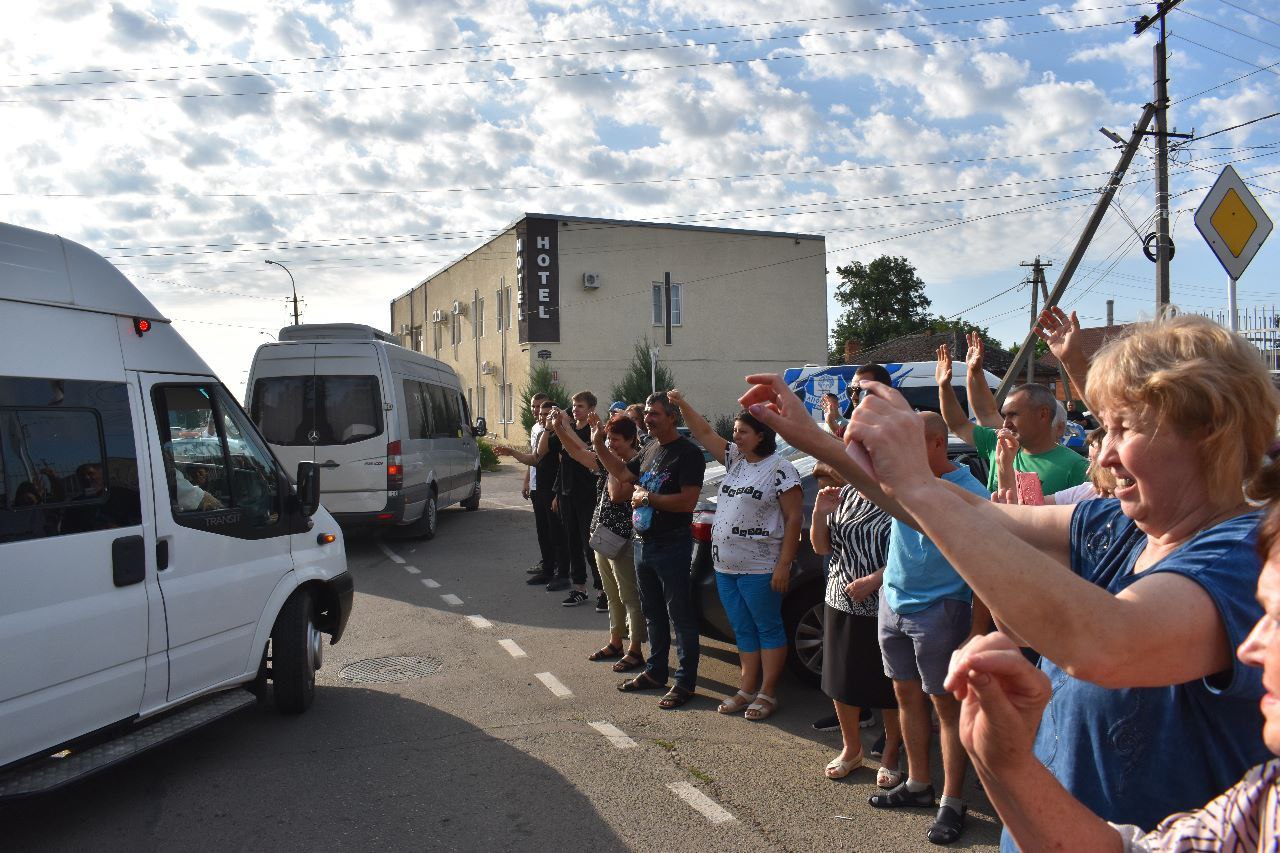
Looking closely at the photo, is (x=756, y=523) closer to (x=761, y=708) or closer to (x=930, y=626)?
(x=761, y=708)

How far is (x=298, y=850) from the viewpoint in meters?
3.84

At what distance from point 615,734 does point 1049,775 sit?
159 inches

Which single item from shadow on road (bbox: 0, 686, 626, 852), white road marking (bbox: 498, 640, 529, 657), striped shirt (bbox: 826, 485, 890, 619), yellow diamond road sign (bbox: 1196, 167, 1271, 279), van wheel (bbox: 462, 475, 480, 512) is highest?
yellow diamond road sign (bbox: 1196, 167, 1271, 279)

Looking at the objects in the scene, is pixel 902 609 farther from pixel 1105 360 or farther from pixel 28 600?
pixel 28 600

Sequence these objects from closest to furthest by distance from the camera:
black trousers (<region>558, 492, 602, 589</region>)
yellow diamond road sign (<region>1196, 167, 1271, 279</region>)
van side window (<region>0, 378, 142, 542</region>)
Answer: van side window (<region>0, 378, 142, 542</region>)
yellow diamond road sign (<region>1196, 167, 1271, 279</region>)
black trousers (<region>558, 492, 602, 589</region>)

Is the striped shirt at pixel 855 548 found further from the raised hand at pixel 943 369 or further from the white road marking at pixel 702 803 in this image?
the white road marking at pixel 702 803

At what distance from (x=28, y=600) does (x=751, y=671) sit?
12.3 ft

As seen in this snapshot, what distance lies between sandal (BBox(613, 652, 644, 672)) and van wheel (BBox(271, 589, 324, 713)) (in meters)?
2.05

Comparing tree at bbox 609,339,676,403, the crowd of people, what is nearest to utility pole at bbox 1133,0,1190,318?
the crowd of people

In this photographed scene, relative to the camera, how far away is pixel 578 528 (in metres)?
9.01

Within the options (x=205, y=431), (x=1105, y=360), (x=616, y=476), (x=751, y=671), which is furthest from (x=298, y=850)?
(x=1105, y=360)

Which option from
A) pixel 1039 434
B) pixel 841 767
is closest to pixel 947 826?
pixel 841 767

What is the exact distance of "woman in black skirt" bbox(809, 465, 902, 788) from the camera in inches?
174

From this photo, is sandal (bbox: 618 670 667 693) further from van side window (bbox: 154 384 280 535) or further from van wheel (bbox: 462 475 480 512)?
van wheel (bbox: 462 475 480 512)
